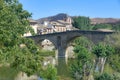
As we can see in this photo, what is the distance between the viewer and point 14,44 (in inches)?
472

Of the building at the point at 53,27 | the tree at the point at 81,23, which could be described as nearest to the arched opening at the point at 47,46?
the building at the point at 53,27

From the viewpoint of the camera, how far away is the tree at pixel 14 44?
11458mm

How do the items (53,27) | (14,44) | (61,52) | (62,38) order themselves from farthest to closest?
1. (53,27)
2. (61,52)
3. (62,38)
4. (14,44)

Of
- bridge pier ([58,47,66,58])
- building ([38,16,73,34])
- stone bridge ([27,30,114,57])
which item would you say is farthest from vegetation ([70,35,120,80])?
building ([38,16,73,34])

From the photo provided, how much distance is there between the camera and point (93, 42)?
2053 inches

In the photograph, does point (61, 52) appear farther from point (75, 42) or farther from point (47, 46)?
point (47, 46)

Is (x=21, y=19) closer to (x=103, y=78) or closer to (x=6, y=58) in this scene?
(x=6, y=58)

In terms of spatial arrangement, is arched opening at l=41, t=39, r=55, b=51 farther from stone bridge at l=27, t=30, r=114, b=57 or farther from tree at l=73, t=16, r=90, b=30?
tree at l=73, t=16, r=90, b=30

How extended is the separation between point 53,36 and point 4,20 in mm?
49589

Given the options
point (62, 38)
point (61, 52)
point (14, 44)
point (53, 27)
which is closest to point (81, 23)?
point (53, 27)

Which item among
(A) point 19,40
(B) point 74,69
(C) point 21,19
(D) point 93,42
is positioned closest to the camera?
(A) point 19,40

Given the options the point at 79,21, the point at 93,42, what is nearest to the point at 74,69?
the point at 93,42

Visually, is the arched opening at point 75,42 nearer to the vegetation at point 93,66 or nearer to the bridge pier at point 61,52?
the bridge pier at point 61,52

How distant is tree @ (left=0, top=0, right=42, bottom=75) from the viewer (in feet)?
37.6
